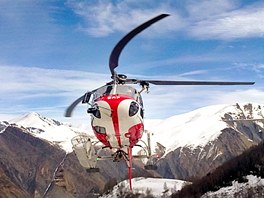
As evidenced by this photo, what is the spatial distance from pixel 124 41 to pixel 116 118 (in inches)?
276

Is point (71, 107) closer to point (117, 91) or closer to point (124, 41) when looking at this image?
point (117, 91)

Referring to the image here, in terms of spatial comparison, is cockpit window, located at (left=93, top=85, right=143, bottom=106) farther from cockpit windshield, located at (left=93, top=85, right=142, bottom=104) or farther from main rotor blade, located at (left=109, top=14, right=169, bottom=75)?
main rotor blade, located at (left=109, top=14, right=169, bottom=75)

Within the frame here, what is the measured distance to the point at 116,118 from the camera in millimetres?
31062

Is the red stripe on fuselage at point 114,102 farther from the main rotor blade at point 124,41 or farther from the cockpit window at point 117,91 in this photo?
the main rotor blade at point 124,41

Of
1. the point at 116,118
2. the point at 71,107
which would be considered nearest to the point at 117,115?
the point at 116,118

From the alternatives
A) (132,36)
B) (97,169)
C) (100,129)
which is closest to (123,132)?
(100,129)

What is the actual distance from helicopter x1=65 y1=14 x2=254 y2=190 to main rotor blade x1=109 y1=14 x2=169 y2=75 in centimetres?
6

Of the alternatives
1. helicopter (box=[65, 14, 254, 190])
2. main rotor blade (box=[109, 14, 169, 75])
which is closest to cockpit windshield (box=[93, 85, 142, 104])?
helicopter (box=[65, 14, 254, 190])

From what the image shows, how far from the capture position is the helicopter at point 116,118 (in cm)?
3102

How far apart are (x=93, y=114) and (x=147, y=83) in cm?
466

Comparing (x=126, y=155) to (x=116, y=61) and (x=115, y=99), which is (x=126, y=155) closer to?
(x=115, y=99)

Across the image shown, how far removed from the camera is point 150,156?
113ft

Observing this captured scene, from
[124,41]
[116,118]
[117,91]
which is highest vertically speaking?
[124,41]

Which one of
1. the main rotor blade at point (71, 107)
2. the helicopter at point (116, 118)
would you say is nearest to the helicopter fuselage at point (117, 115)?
the helicopter at point (116, 118)
